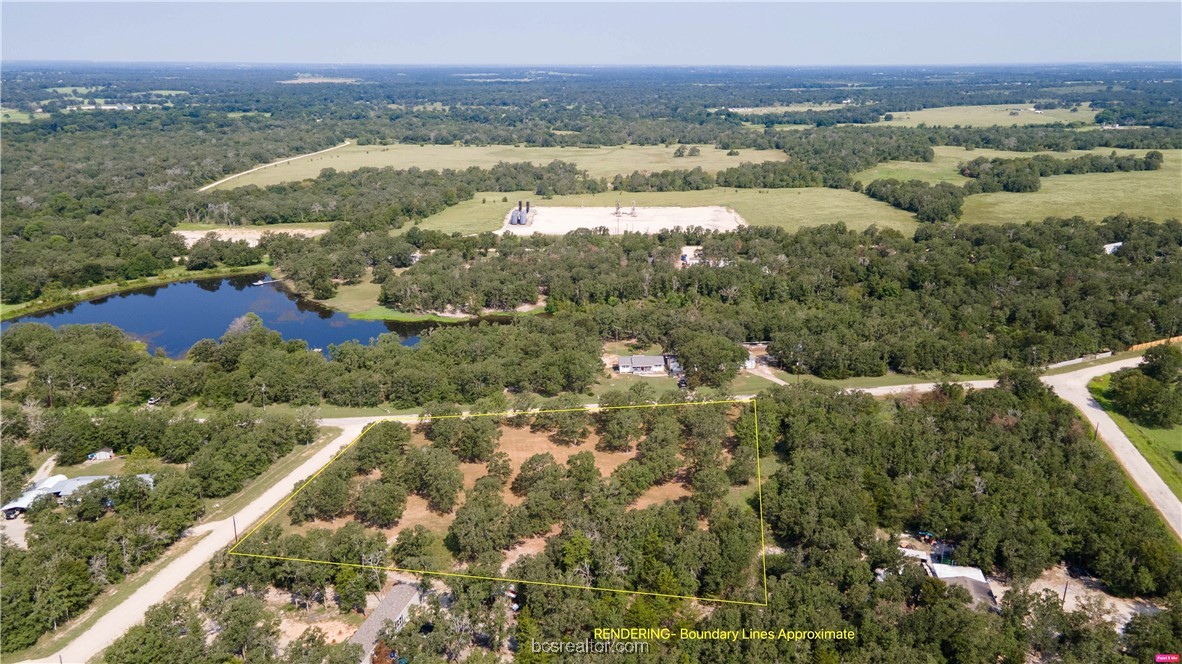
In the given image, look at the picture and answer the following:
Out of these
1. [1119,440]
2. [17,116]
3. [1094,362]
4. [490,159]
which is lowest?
[1119,440]

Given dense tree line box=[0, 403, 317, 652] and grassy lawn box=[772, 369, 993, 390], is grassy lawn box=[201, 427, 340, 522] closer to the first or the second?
dense tree line box=[0, 403, 317, 652]

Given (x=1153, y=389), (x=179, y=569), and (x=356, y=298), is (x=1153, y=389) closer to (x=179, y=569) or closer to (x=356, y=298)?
(x=179, y=569)

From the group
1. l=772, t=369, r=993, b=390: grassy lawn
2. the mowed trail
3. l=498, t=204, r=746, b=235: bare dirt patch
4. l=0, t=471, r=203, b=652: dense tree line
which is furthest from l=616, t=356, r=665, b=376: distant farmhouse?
the mowed trail

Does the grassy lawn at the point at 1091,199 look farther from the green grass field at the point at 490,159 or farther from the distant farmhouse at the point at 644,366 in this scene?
the distant farmhouse at the point at 644,366

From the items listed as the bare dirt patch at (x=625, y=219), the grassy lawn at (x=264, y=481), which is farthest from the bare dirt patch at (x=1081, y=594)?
the bare dirt patch at (x=625, y=219)

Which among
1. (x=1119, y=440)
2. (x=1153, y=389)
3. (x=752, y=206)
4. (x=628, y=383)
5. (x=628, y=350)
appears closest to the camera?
(x=1119, y=440)

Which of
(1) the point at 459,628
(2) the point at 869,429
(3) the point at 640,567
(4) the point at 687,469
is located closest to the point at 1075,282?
(2) the point at 869,429

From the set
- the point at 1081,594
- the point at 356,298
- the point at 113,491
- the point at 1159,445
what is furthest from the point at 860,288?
the point at 113,491
